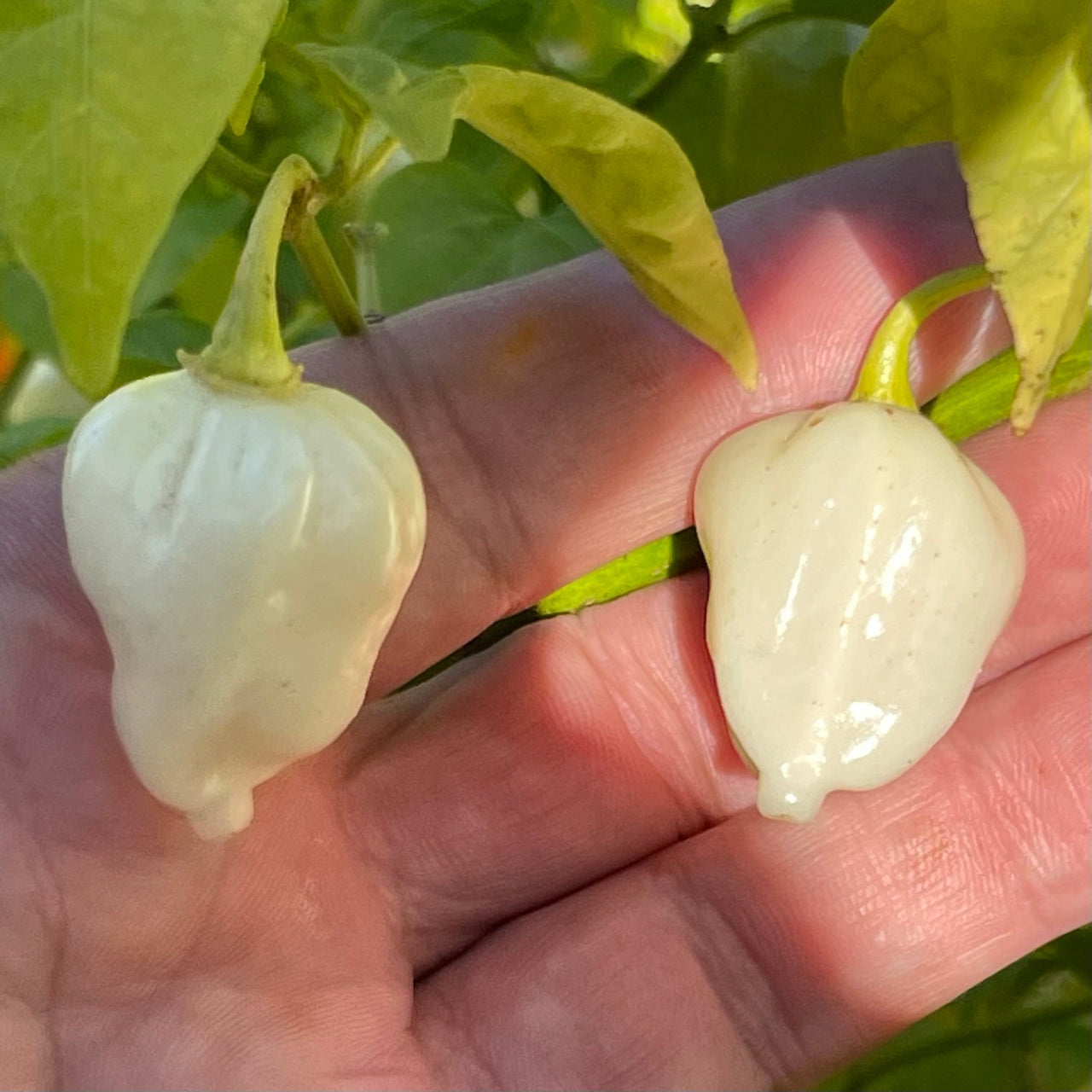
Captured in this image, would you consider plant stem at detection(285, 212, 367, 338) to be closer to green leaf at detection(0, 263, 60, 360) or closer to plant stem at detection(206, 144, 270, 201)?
plant stem at detection(206, 144, 270, 201)

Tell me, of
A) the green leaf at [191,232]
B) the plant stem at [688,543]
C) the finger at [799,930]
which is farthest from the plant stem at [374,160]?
the finger at [799,930]

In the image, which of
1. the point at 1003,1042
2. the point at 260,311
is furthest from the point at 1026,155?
the point at 1003,1042

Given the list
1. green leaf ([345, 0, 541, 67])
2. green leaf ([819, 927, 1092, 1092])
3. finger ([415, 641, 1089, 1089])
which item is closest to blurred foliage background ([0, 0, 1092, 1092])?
green leaf ([345, 0, 541, 67])

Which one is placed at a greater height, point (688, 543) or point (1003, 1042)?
point (688, 543)

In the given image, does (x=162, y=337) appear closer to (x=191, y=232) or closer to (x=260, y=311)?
(x=191, y=232)

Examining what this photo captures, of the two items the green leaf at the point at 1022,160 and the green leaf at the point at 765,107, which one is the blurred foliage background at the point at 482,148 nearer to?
the green leaf at the point at 765,107

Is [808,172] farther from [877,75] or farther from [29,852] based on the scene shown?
[29,852]
